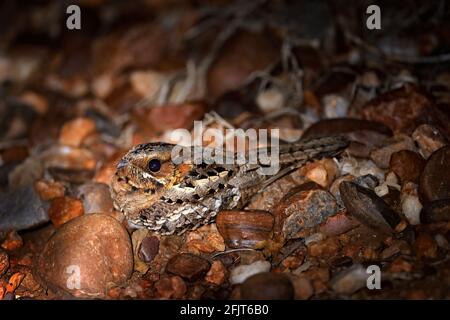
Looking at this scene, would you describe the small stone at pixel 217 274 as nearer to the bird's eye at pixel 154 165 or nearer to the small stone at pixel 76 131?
the bird's eye at pixel 154 165

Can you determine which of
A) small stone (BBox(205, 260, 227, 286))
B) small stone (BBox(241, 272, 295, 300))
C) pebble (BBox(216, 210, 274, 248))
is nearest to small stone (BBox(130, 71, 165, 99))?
pebble (BBox(216, 210, 274, 248))

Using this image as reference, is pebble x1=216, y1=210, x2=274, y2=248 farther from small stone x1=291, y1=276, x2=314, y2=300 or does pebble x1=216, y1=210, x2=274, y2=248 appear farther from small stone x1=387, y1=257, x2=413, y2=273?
small stone x1=387, y1=257, x2=413, y2=273

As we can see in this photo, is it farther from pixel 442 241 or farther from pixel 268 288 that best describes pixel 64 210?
pixel 442 241

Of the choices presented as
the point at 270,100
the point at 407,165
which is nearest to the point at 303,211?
the point at 407,165

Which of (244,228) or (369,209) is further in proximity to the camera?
(244,228)

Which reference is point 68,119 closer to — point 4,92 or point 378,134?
point 4,92
